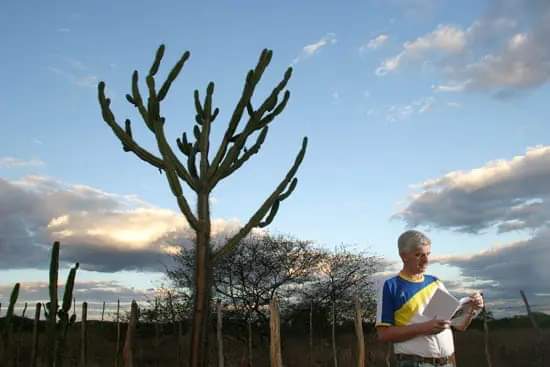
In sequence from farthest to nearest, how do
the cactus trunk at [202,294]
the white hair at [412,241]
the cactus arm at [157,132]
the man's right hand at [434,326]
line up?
the cactus arm at [157,132], the cactus trunk at [202,294], the white hair at [412,241], the man's right hand at [434,326]

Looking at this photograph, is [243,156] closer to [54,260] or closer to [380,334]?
[54,260]

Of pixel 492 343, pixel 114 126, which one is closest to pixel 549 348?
pixel 492 343

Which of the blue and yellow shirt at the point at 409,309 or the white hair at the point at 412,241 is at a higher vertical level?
the white hair at the point at 412,241

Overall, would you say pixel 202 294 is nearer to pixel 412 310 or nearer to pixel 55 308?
pixel 55 308

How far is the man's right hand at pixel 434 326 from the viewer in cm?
265

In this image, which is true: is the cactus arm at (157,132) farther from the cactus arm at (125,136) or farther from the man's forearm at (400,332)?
the man's forearm at (400,332)

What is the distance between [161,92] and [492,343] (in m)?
11.7

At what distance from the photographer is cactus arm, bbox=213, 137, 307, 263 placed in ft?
15.5

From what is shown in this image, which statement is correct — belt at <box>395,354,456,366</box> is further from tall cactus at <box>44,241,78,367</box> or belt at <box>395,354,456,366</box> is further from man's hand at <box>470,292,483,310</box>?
tall cactus at <box>44,241,78,367</box>

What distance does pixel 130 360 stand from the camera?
5.26 meters

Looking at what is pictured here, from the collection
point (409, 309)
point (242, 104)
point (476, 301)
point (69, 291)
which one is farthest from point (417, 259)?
point (69, 291)

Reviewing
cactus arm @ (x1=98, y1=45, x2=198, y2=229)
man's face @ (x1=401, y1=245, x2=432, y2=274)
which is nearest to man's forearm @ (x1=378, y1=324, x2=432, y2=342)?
man's face @ (x1=401, y1=245, x2=432, y2=274)

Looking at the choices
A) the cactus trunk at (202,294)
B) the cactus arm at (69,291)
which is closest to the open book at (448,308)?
the cactus trunk at (202,294)

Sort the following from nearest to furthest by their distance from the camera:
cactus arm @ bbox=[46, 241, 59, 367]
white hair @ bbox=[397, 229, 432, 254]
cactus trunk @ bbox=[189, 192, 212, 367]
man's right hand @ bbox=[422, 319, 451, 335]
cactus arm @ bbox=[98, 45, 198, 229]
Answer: man's right hand @ bbox=[422, 319, 451, 335] < white hair @ bbox=[397, 229, 432, 254] < cactus trunk @ bbox=[189, 192, 212, 367] < cactus arm @ bbox=[98, 45, 198, 229] < cactus arm @ bbox=[46, 241, 59, 367]
